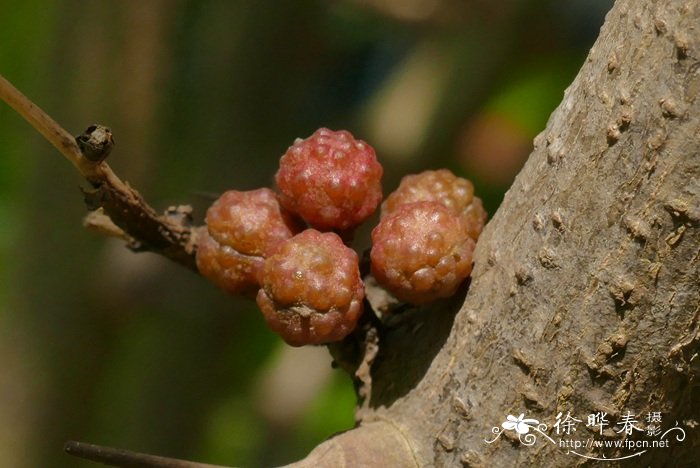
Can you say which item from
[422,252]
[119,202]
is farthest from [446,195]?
[119,202]

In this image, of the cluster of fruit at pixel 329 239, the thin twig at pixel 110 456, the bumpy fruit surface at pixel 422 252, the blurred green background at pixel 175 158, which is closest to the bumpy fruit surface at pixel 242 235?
the cluster of fruit at pixel 329 239

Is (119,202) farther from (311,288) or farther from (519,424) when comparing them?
(519,424)

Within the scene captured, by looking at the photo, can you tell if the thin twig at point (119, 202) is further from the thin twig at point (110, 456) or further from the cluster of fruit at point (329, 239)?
the thin twig at point (110, 456)

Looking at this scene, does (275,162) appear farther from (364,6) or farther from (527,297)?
(527,297)

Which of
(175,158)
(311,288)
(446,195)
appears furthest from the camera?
(175,158)

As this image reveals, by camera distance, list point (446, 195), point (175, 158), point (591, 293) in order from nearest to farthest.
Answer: point (591, 293), point (446, 195), point (175, 158)

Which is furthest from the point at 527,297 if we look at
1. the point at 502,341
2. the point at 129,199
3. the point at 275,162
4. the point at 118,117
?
the point at 118,117

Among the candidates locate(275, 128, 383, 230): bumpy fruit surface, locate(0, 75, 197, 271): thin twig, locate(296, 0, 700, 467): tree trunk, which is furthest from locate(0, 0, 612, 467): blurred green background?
locate(296, 0, 700, 467): tree trunk
